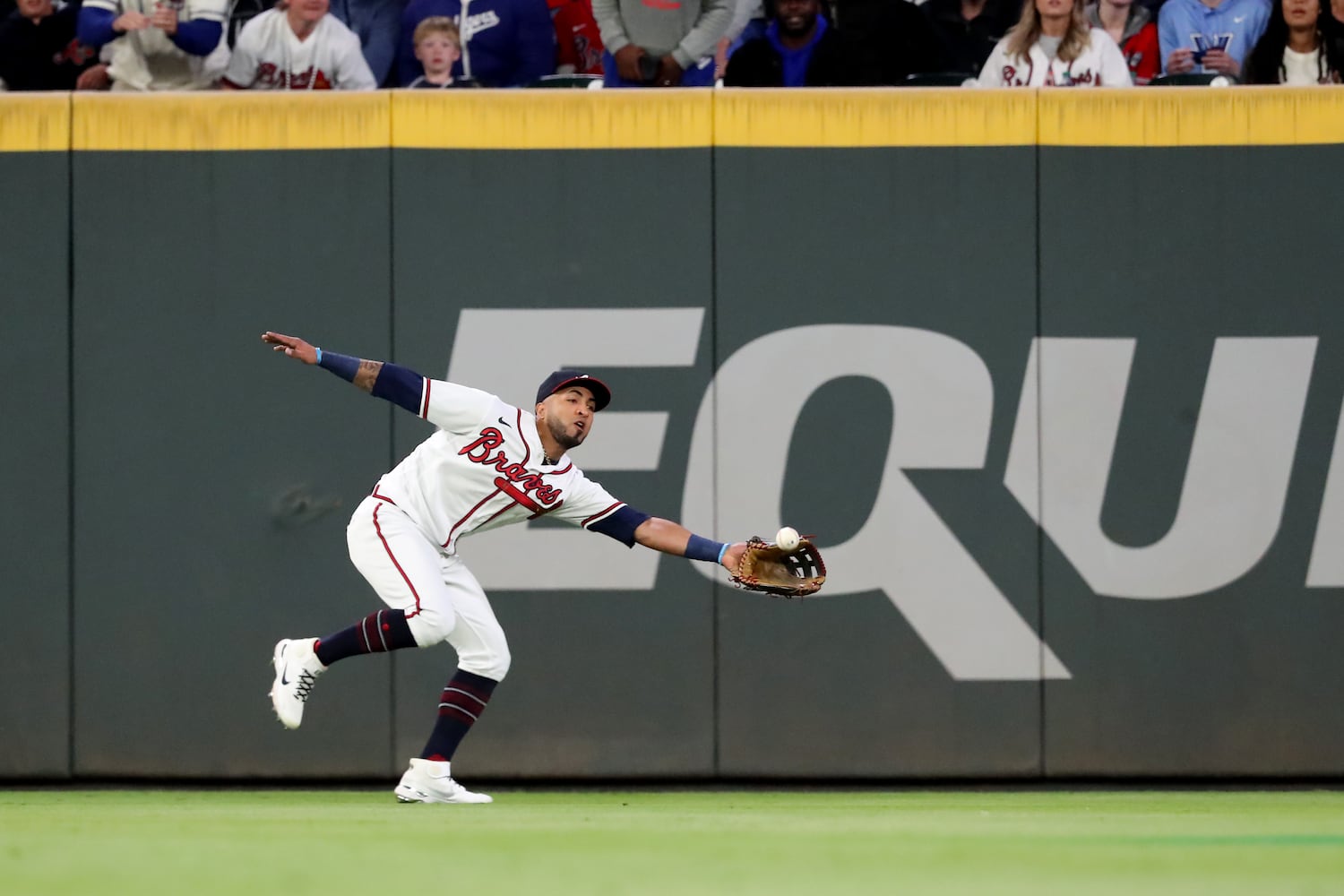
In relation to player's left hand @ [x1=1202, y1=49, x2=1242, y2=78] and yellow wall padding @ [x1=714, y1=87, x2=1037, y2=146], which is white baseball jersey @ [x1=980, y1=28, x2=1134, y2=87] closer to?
yellow wall padding @ [x1=714, y1=87, x2=1037, y2=146]

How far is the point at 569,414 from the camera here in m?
7.00

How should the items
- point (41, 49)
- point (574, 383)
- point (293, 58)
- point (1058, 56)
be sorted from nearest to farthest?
point (574, 383) → point (1058, 56) → point (293, 58) → point (41, 49)

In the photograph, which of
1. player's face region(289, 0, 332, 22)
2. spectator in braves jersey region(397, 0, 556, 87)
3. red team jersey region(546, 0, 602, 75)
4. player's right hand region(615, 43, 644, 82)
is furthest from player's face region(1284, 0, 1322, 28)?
player's face region(289, 0, 332, 22)

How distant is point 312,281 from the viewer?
878 centimetres

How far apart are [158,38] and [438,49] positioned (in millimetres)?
1407

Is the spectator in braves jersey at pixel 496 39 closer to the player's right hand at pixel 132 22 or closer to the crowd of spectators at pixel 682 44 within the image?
the crowd of spectators at pixel 682 44

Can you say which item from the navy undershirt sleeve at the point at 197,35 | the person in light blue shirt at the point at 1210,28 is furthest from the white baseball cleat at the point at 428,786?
the person in light blue shirt at the point at 1210,28

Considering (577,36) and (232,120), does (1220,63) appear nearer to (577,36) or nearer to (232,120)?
(577,36)

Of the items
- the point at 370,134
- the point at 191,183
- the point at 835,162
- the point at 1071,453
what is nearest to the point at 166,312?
the point at 191,183

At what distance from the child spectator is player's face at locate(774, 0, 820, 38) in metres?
1.68

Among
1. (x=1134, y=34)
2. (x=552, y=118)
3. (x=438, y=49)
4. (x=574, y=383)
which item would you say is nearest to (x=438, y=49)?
(x=438, y=49)

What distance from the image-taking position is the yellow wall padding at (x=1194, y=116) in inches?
345

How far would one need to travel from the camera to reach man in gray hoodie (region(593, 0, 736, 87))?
915cm

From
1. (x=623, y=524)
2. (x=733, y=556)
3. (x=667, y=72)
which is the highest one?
(x=667, y=72)
